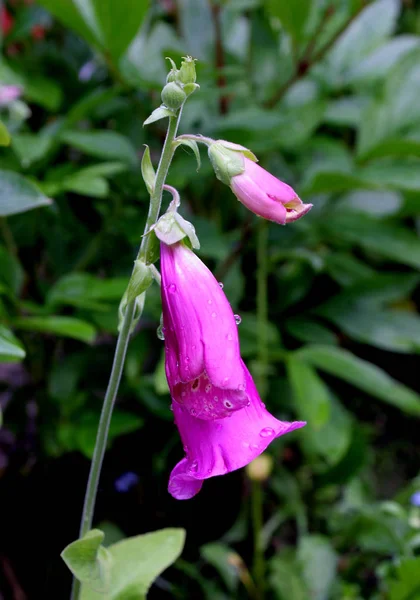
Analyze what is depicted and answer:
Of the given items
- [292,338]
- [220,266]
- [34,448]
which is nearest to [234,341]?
[220,266]

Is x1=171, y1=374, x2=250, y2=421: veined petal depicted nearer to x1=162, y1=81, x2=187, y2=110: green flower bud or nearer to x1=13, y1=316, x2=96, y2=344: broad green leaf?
x1=162, y1=81, x2=187, y2=110: green flower bud

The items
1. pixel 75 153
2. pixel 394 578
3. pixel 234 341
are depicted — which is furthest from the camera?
pixel 75 153

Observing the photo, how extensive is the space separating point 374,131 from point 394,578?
79cm

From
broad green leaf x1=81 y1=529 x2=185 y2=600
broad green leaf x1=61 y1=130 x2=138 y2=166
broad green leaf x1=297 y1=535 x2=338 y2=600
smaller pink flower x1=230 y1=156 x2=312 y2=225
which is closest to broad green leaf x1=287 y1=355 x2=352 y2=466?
broad green leaf x1=297 y1=535 x2=338 y2=600

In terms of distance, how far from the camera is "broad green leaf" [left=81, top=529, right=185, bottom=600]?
0.66m

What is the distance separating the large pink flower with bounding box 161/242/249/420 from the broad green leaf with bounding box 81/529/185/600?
0.29 metres

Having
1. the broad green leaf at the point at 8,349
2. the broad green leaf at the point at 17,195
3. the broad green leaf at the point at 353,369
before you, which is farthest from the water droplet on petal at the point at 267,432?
the broad green leaf at the point at 353,369

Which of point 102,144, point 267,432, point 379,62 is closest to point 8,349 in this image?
point 267,432

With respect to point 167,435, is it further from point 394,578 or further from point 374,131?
point 374,131

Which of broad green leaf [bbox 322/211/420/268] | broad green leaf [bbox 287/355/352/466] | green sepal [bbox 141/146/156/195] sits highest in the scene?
green sepal [bbox 141/146/156/195]

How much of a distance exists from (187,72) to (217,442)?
0.90ft

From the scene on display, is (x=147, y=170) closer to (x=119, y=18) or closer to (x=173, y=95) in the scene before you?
(x=173, y=95)

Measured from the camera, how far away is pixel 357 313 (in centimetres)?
126

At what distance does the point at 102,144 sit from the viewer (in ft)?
3.18
